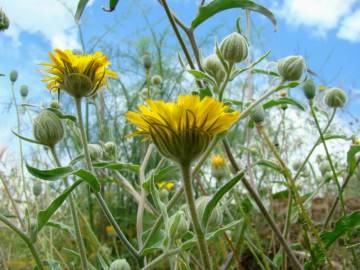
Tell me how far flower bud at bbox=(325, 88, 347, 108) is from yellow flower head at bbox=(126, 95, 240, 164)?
84cm

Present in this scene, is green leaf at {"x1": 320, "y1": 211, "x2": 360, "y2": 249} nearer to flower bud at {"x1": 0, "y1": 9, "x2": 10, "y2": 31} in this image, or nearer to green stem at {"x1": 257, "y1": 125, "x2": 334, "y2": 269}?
green stem at {"x1": 257, "y1": 125, "x2": 334, "y2": 269}

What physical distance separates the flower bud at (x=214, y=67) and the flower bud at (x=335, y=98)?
46cm

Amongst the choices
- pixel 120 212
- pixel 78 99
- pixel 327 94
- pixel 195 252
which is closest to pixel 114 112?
pixel 120 212

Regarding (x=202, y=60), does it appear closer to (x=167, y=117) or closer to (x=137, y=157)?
(x=167, y=117)

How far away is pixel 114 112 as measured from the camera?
152 inches

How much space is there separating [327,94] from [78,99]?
2.65 feet

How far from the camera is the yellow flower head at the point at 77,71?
3.45ft

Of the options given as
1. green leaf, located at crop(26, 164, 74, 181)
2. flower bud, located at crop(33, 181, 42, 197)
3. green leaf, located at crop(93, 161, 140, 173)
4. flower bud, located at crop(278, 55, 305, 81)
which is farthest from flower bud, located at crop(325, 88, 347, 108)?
flower bud, located at crop(33, 181, 42, 197)

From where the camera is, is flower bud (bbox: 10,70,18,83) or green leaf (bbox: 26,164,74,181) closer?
green leaf (bbox: 26,164,74,181)

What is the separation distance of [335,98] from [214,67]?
0.49 meters

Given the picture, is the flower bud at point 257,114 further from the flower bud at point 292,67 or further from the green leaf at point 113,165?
the green leaf at point 113,165

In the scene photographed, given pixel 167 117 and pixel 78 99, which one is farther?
pixel 78 99

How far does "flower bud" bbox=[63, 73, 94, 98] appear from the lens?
3.49ft

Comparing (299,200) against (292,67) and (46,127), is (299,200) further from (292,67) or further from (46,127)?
(46,127)
